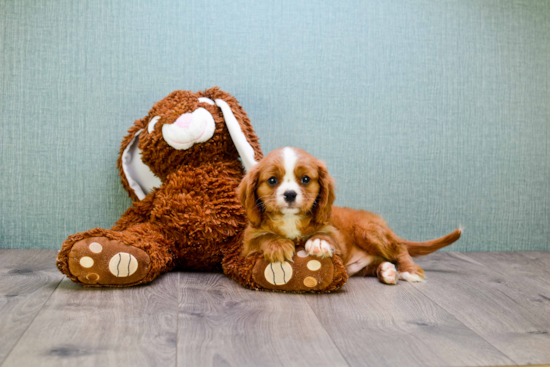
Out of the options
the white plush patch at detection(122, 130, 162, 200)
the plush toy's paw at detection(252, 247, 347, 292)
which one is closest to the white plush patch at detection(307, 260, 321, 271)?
the plush toy's paw at detection(252, 247, 347, 292)

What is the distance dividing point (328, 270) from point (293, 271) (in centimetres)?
10

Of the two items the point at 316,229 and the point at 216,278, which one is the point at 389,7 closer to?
the point at 316,229

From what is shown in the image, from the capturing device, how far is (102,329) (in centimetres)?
111

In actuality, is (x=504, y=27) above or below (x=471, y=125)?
above

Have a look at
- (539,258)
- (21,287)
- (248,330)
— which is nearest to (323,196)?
(248,330)

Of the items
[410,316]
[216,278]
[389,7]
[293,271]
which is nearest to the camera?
[410,316]

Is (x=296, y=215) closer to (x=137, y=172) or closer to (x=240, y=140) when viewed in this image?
(x=240, y=140)

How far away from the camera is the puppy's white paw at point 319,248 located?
142 centimetres

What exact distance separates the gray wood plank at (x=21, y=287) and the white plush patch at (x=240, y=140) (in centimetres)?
70

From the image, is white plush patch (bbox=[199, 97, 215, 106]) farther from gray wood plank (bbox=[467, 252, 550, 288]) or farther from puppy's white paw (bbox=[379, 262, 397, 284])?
gray wood plank (bbox=[467, 252, 550, 288])

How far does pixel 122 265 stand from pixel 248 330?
1.56 ft

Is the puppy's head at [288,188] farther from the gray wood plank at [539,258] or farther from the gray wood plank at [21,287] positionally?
the gray wood plank at [539,258]

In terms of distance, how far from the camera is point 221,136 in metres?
1.70

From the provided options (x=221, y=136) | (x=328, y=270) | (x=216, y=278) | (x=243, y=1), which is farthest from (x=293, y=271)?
(x=243, y=1)
